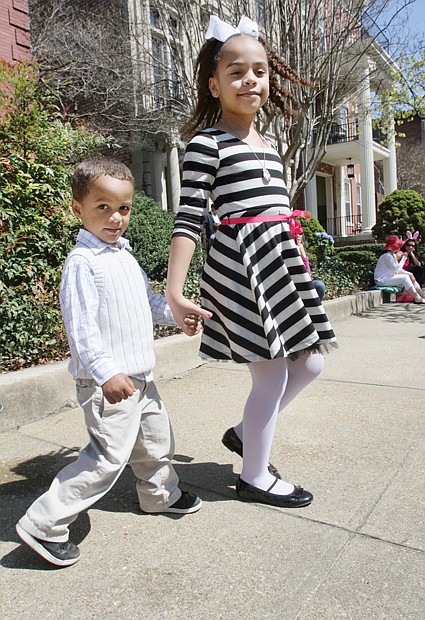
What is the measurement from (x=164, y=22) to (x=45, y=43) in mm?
3430

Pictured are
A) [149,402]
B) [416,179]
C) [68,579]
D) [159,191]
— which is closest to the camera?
[68,579]

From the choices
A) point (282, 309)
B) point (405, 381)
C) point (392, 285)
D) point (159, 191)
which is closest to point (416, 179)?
point (159, 191)

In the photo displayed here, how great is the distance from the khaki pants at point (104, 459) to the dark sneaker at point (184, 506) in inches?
2.6

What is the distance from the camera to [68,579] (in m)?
1.70

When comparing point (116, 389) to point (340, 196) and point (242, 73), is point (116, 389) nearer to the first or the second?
point (242, 73)

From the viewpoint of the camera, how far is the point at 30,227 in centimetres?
405

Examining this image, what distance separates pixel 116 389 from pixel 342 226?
21963 mm

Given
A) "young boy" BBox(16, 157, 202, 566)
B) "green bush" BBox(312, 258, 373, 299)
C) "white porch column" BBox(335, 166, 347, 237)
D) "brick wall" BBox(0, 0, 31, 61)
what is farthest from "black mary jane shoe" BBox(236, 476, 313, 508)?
"white porch column" BBox(335, 166, 347, 237)

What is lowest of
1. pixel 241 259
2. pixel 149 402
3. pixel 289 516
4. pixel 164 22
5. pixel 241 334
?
pixel 289 516

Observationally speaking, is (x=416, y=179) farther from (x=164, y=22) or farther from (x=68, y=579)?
(x=68, y=579)

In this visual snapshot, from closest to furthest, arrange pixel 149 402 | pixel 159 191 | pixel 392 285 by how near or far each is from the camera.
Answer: pixel 149 402 → pixel 392 285 → pixel 159 191

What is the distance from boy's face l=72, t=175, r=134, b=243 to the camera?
74.3 inches

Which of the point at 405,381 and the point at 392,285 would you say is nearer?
the point at 405,381

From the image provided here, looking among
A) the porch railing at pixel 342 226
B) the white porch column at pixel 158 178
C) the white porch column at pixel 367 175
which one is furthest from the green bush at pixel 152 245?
the porch railing at pixel 342 226
